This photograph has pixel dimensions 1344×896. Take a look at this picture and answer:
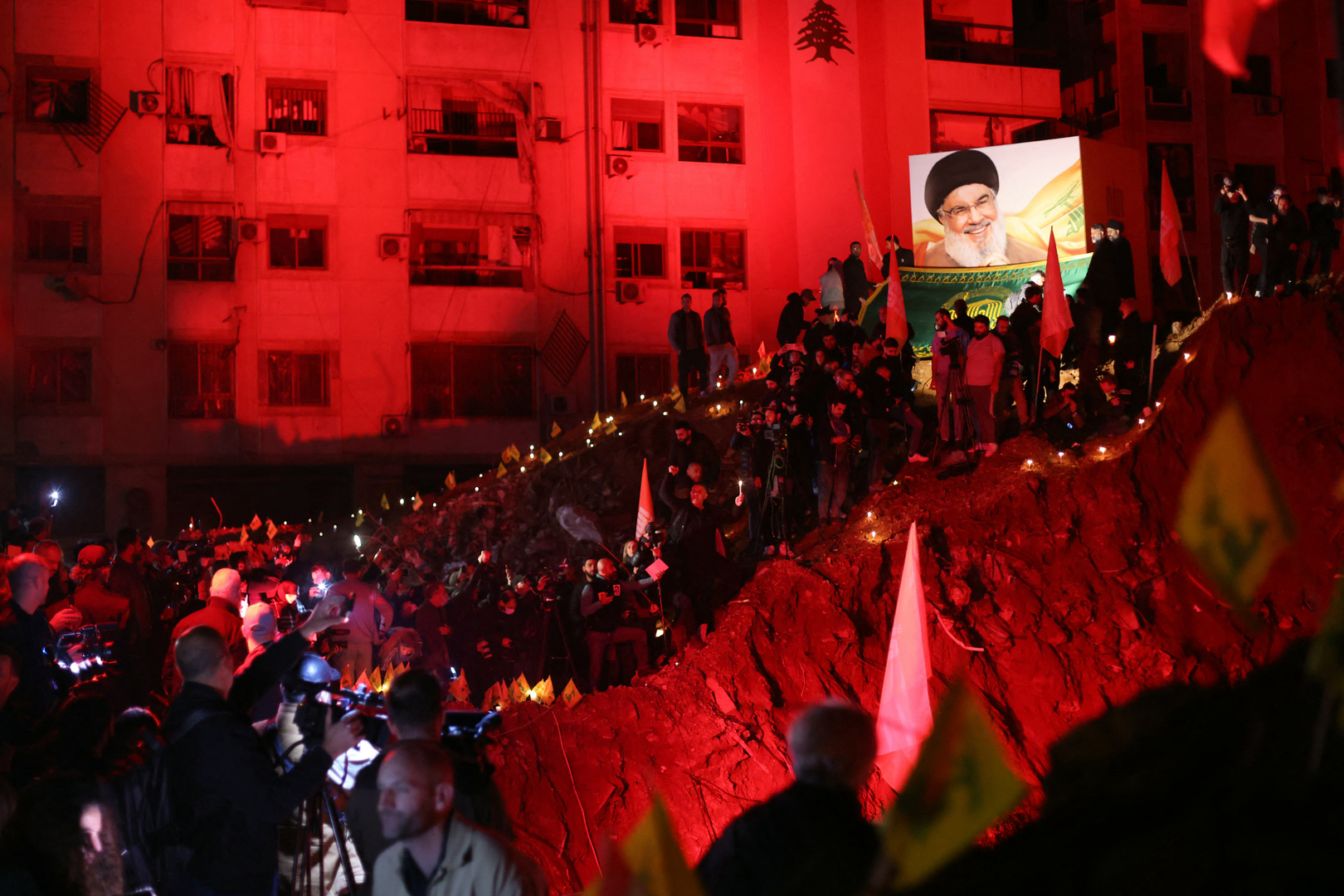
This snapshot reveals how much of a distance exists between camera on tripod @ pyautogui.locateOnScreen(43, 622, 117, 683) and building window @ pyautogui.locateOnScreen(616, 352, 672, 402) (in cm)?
1971

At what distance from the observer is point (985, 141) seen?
30109 millimetres

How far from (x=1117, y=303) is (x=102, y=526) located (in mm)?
20127

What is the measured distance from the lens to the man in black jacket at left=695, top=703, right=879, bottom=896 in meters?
3.45

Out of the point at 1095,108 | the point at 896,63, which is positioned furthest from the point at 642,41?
the point at 1095,108

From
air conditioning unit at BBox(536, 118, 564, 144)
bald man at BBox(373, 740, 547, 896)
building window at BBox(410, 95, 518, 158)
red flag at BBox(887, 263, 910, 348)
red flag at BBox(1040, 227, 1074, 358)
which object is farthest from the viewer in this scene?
air conditioning unit at BBox(536, 118, 564, 144)

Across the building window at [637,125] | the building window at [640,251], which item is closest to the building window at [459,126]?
the building window at [637,125]

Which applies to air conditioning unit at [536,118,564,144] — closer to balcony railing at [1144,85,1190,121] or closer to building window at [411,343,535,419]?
building window at [411,343,535,419]

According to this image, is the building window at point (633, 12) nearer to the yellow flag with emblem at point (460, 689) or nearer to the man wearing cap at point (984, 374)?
the man wearing cap at point (984, 374)

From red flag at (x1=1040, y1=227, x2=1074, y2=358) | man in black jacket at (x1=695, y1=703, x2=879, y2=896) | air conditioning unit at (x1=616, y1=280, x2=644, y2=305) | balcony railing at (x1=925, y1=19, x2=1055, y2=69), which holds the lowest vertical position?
man in black jacket at (x1=695, y1=703, x2=879, y2=896)

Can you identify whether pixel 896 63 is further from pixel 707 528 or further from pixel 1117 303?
pixel 707 528


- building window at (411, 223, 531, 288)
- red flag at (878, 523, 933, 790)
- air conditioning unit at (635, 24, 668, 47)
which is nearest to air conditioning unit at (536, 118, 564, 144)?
building window at (411, 223, 531, 288)

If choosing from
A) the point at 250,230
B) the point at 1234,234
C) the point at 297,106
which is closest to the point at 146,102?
the point at 297,106

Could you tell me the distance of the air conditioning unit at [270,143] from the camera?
84.6 feet

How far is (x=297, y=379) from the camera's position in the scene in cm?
2598
